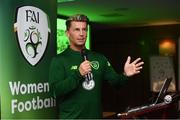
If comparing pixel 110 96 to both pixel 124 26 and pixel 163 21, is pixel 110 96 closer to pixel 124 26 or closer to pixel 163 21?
pixel 124 26

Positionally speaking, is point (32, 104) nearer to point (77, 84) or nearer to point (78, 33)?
point (77, 84)

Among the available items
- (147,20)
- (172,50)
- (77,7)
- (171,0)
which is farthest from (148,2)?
(172,50)

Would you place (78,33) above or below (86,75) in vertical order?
above

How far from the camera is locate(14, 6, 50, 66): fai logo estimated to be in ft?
7.79

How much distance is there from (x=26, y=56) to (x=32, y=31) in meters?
0.18

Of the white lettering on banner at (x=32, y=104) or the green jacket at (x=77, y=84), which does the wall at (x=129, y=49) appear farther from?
the green jacket at (x=77, y=84)

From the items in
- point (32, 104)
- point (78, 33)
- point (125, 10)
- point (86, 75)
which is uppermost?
point (125, 10)

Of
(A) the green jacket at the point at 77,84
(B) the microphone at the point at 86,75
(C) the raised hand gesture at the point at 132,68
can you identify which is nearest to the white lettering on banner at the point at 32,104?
(A) the green jacket at the point at 77,84

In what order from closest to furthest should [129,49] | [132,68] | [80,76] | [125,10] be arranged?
1. [80,76]
2. [132,68]
3. [125,10]
4. [129,49]

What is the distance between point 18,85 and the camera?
236 centimetres

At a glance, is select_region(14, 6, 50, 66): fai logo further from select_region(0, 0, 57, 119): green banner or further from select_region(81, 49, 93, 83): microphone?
select_region(81, 49, 93, 83): microphone

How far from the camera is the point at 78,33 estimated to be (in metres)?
2.22

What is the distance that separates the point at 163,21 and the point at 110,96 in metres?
2.53

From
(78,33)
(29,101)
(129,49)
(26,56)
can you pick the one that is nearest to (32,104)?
(29,101)
